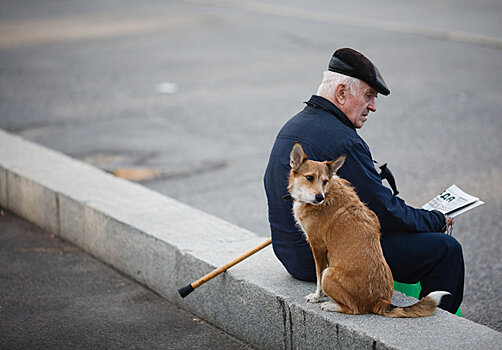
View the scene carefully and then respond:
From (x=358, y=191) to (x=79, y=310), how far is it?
1.98 metres

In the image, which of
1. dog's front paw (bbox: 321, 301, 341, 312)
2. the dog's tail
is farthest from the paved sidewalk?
the dog's tail

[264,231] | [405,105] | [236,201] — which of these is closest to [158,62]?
[405,105]

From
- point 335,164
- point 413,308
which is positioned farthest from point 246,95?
point 413,308

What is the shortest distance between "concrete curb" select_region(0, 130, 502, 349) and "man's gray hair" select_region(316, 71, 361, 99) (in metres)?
1.03

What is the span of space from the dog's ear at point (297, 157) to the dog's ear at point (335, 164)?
12 cm

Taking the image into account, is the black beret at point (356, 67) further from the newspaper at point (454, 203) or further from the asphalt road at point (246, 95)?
the asphalt road at point (246, 95)

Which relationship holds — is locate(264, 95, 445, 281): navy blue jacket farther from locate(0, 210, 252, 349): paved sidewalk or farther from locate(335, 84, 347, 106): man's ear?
locate(0, 210, 252, 349): paved sidewalk

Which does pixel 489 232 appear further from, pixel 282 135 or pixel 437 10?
pixel 437 10

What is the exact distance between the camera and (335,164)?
11.6 ft

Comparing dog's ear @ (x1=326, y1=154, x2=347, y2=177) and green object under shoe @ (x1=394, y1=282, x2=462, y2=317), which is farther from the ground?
dog's ear @ (x1=326, y1=154, x2=347, y2=177)

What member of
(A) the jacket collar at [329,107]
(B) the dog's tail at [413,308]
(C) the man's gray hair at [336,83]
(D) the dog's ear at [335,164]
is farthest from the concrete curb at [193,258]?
(C) the man's gray hair at [336,83]

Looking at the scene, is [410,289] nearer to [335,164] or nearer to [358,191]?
[358,191]

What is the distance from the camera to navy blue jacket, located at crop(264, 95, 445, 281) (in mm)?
3779

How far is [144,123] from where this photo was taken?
945cm
